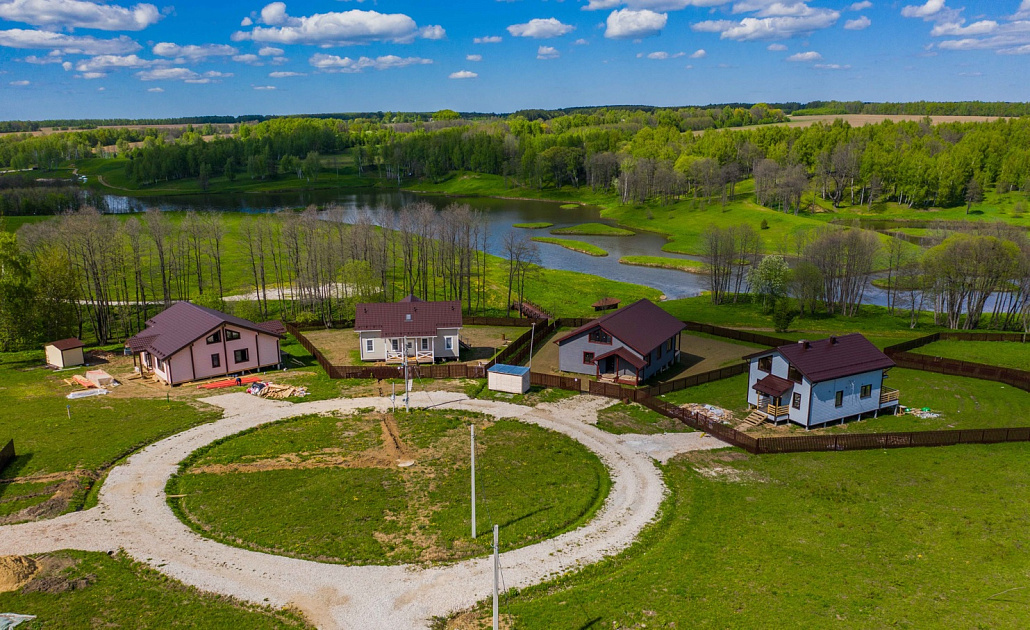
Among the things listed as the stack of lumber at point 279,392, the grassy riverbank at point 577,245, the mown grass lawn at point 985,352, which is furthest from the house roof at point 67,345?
the grassy riverbank at point 577,245

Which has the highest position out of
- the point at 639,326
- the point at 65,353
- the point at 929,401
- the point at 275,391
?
the point at 639,326

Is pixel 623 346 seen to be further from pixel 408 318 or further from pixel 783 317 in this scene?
pixel 783 317

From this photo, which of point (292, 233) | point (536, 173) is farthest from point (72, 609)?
point (536, 173)

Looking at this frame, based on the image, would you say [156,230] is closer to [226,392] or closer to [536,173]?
[226,392]

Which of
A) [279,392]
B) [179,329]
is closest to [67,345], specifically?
[179,329]

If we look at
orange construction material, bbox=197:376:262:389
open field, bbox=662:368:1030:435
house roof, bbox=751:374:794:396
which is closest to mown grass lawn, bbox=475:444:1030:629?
open field, bbox=662:368:1030:435

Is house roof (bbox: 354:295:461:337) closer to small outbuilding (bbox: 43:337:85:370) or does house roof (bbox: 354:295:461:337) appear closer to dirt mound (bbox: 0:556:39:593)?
small outbuilding (bbox: 43:337:85:370)

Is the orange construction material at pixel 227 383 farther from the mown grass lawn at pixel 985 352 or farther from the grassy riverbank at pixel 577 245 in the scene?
the grassy riverbank at pixel 577 245

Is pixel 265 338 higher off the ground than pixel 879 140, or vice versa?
pixel 879 140
